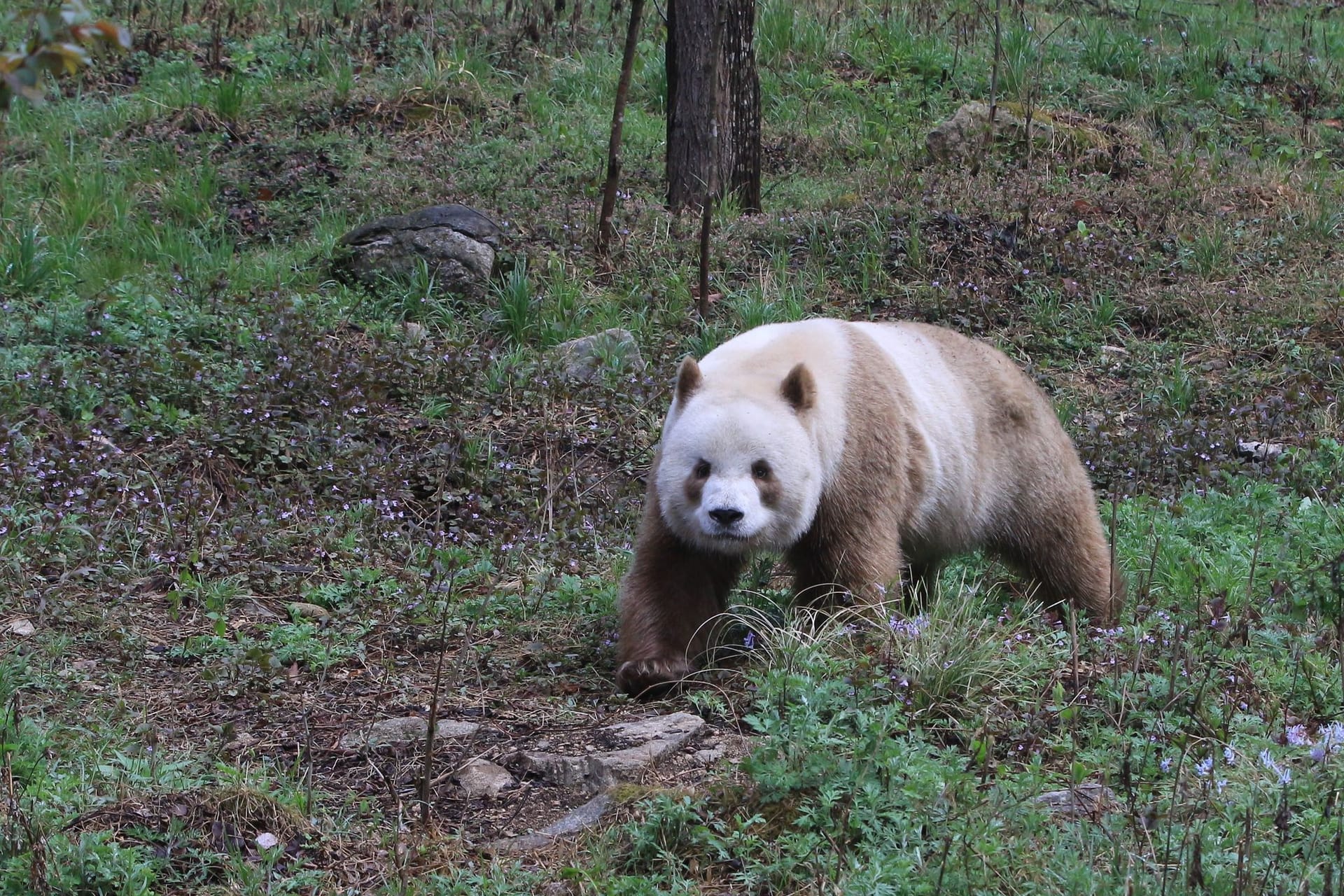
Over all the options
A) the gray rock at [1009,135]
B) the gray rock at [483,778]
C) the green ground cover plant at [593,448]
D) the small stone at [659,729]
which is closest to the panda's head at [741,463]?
the green ground cover plant at [593,448]

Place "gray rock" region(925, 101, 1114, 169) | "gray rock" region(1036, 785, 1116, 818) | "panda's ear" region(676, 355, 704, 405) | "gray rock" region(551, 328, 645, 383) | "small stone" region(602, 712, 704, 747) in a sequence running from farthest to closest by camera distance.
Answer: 1. "gray rock" region(925, 101, 1114, 169)
2. "gray rock" region(551, 328, 645, 383)
3. "panda's ear" region(676, 355, 704, 405)
4. "small stone" region(602, 712, 704, 747)
5. "gray rock" region(1036, 785, 1116, 818)

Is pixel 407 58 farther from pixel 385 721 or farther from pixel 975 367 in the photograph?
pixel 385 721

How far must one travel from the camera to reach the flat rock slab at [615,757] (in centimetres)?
391

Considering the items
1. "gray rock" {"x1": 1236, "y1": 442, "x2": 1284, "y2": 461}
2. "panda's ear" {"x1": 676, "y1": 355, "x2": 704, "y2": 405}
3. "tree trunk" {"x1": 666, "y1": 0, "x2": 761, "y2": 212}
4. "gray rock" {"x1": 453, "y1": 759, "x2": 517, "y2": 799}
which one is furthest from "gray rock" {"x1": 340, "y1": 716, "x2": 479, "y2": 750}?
"tree trunk" {"x1": 666, "y1": 0, "x2": 761, "y2": 212}

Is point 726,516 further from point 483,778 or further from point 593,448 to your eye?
point 593,448

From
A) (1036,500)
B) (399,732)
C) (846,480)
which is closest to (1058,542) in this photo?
(1036,500)

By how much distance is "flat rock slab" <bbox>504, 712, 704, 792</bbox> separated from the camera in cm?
391

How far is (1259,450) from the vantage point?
7.11 meters

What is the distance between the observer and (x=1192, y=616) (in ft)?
15.6

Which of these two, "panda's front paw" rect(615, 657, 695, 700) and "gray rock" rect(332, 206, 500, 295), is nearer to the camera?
"panda's front paw" rect(615, 657, 695, 700)

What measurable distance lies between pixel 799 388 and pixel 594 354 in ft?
11.7

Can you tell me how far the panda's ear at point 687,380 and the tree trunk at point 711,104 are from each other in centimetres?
545

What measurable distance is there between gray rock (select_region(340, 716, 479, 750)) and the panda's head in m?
1.01

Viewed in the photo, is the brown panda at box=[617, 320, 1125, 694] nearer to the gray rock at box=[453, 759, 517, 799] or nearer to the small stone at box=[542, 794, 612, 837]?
the gray rock at box=[453, 759, 517, 799]
